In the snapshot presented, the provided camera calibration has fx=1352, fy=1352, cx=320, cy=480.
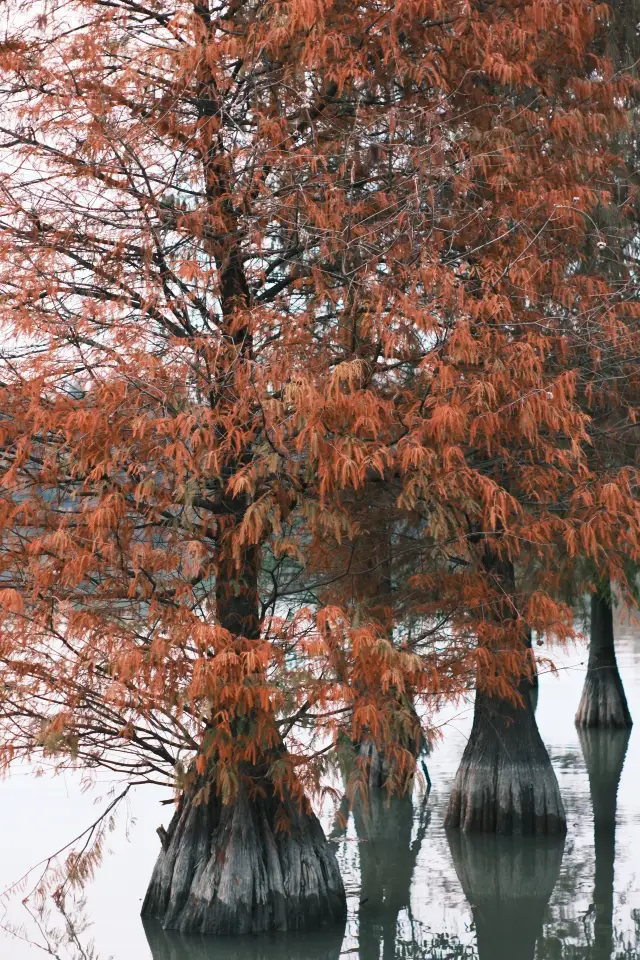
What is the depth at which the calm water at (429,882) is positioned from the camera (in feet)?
31.6

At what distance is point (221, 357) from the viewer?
346 inches

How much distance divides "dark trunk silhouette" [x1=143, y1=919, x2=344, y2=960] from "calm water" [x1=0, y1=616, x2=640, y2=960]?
1 centimetres

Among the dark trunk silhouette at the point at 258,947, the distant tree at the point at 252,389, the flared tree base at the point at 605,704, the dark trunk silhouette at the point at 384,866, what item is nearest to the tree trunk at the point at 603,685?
the flared tree base at the point at 605,704

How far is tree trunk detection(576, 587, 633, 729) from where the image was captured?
65.6 feet

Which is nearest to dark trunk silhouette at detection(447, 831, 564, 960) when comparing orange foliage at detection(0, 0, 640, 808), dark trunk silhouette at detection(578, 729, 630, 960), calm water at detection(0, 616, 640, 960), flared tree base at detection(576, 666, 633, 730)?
calm water at detection(0, 616, 640, 960)

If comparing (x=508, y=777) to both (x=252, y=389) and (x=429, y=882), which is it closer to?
(x=429, y=882)

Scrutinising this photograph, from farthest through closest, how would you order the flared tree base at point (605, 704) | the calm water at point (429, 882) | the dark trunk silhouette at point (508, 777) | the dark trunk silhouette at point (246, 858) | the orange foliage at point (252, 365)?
1. the flared tree base at point (605, 704)
2. the dark trunk silhouette at point (508, 777)
3. the calm water at point (429, 882)
4. the dark trunk silhouette at point (246, 858)
5. the orange foliage at point (252, 365)

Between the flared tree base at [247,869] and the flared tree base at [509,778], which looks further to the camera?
the flared tree base at [509,778]

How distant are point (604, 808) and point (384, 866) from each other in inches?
145

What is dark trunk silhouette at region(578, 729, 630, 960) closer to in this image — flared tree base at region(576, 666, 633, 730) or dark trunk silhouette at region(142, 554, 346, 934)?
flared tree base at region(576, 666, 633, 730)

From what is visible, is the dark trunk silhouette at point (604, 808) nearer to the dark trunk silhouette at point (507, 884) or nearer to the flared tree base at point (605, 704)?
the flared tree base at point (605, 704)

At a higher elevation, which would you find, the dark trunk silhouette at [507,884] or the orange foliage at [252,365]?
the orange foliage at [252,365]

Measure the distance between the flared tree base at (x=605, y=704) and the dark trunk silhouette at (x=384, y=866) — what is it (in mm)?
5166

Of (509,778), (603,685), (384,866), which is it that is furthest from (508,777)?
(603,685)
